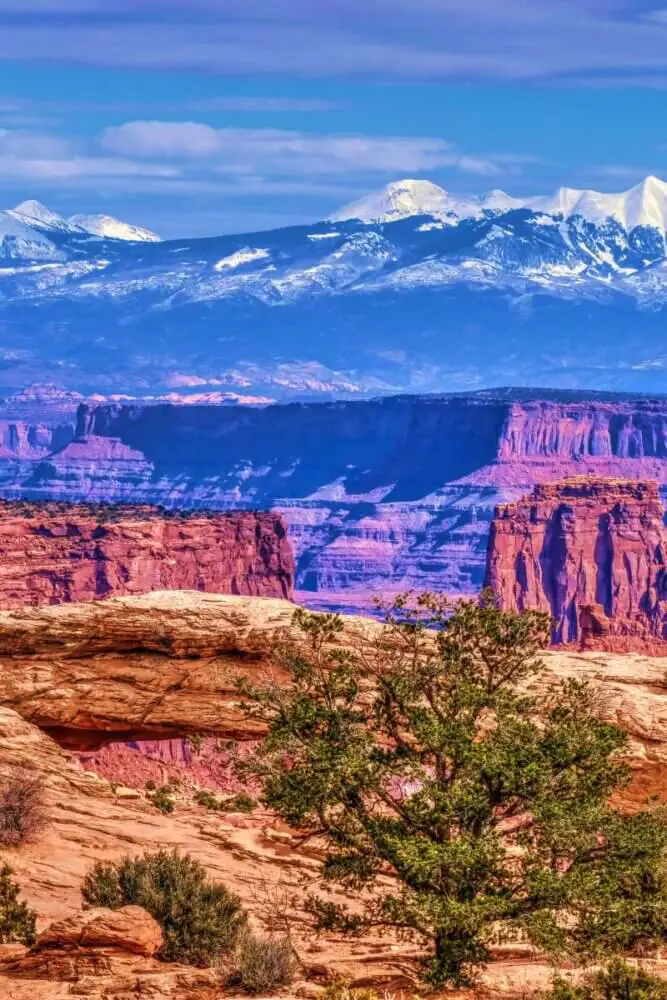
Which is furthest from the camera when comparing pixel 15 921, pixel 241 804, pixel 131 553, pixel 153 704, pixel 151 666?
pixel 131 553

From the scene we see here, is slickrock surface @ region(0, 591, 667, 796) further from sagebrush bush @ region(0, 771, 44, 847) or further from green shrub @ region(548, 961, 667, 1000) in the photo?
green shrub @ region(548, 961, 667, 1000)

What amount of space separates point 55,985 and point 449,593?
172444 mm

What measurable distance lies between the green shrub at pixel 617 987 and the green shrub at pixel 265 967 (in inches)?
137

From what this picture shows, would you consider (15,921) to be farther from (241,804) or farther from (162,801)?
(241,804)

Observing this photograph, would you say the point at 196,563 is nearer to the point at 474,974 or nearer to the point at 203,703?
the point at 203,703

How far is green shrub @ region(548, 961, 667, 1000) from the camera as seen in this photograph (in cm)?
2378

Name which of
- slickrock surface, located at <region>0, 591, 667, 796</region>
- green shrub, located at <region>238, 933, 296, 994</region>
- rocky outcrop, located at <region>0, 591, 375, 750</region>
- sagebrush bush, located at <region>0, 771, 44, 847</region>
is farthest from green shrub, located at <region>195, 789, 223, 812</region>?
green shrub, located at <region>238, 933, 296, 994</region>

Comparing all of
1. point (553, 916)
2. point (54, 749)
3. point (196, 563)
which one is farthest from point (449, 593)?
point (553, 916)

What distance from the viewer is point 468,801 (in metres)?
27.4

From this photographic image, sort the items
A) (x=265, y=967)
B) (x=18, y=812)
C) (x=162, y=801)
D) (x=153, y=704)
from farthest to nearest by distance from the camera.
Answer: (x=162, y=801) < (x=153, y=704) < (x=18, y=812) < (x=265, y=967)

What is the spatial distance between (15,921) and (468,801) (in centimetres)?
629

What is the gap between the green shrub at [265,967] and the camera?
25984mm

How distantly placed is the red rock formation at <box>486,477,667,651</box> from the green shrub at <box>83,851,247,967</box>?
94.9 metres

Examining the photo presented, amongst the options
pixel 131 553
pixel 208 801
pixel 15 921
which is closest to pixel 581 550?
pixel 131 553
